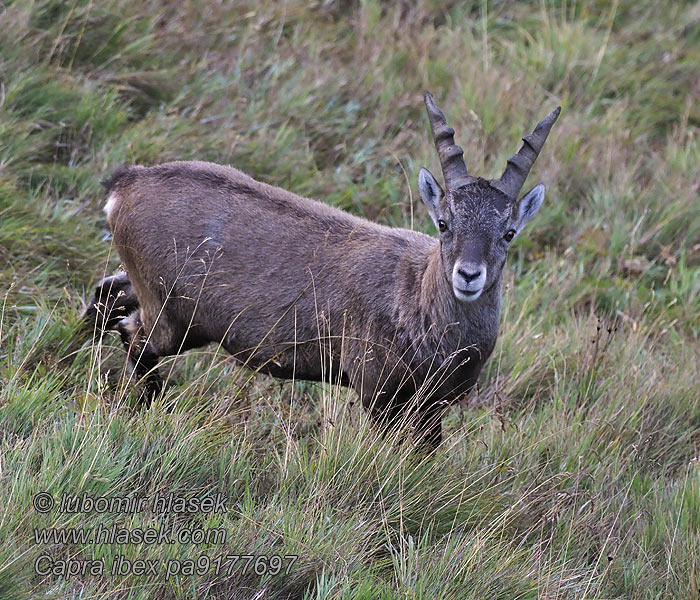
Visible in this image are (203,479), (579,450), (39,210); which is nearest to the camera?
(203,479)

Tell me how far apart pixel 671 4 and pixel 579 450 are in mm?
7099

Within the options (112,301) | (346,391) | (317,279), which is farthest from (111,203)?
(346,391)

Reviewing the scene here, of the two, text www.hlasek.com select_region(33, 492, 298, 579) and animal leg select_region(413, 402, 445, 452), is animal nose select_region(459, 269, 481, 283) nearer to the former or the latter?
animal leg select_region(413, 402, 445, 452)

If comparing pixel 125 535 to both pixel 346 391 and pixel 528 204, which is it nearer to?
pixel 346 391

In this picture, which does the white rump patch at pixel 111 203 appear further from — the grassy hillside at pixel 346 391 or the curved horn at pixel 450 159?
the curved horn at pixel 450 159

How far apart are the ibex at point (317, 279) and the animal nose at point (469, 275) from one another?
0.69ft

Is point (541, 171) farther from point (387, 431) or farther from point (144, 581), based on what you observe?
point (144, 581)

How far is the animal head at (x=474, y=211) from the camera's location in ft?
14.9

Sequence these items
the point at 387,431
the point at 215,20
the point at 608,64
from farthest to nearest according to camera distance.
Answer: the point at 608,64 → the point at 215,20 → the point at 387,431

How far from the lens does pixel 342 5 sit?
31.8 feet

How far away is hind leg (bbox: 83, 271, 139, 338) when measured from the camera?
18.0 ft

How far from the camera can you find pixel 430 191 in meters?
5.07

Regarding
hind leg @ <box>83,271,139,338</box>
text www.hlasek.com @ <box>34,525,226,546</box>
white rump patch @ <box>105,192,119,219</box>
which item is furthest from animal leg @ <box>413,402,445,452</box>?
white rump patch @ <box>105,192,119,219</box>

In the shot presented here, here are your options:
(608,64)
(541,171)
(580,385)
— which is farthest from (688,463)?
(608,64)
